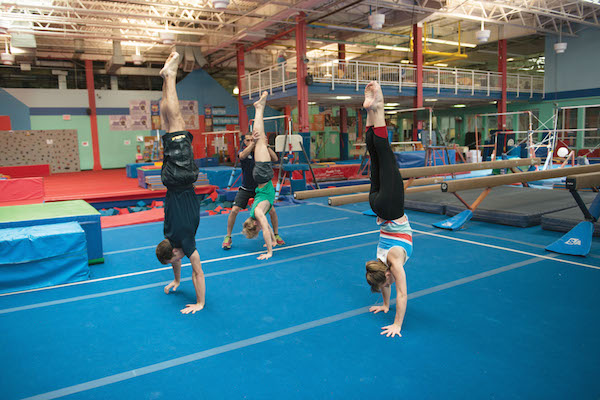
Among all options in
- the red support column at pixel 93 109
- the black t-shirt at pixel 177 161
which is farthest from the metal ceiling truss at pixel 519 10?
the red support column at pixel 93 109

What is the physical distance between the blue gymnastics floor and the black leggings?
3.18 ft

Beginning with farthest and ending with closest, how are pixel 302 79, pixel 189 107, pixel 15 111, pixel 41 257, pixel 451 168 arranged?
pixel 189 107 < pixel 15 111 < pixel 302 79 < pixel 451 168 < pixel 41 257

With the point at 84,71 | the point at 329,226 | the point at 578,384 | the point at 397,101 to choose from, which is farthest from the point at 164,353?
the point at 84,71

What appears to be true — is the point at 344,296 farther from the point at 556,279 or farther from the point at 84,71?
the point at 84,71

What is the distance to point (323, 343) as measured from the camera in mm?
3055

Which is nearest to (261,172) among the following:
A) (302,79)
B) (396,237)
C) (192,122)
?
(396,237)

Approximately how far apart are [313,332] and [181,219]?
1.54 meters

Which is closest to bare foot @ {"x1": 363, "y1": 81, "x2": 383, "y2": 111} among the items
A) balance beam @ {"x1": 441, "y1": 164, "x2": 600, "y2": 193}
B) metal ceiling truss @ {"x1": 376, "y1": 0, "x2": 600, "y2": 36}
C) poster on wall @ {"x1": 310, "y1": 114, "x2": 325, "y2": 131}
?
balance beam @ {"x1": 441, "y1": 164, "x2": 600, "y2": 193}

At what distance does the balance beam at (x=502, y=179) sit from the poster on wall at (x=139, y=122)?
20.7 meters

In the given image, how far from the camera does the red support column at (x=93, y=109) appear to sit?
68.5 ft

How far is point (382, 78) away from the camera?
17.4 m

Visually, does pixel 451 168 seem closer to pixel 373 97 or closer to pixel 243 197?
pixel 243 197

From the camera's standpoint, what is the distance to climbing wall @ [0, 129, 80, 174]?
64.0 ft

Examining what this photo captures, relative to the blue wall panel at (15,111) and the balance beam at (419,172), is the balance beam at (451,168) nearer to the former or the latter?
the balance beam at (419,172)
